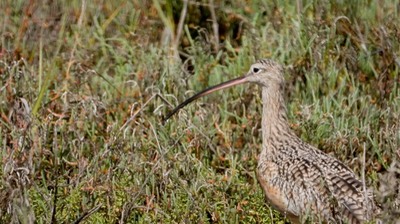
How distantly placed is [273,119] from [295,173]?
602 mm

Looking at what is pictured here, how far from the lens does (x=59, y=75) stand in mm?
7195

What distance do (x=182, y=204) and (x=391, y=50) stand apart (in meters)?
2.04

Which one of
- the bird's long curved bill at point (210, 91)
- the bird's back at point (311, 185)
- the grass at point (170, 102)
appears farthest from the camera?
the bird's long curved bill at point (210, 91)

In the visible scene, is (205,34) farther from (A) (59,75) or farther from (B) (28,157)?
(B) (28,157)

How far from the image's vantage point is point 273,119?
6.24 m

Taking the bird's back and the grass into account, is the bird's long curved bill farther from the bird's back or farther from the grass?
the bird's back

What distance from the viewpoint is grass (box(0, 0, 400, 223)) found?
5605mm

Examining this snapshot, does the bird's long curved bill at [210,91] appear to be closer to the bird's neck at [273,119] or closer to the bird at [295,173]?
the bird at [295,173]

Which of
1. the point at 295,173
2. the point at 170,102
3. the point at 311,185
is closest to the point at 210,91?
the point at 170,102

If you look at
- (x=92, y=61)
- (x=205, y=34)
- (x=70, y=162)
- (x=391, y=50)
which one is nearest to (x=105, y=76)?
(x=92, y=61)

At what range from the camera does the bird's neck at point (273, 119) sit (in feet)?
20.1

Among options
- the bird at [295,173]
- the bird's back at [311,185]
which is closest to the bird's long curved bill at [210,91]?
the bird at [295,173]

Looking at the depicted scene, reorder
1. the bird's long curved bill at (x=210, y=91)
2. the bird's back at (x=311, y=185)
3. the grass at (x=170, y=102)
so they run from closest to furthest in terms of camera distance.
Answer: the bird's back at (x=311, y=185) → the grass at (x=170, y=102) → the bird's long curved bill at (x=210, y=91)

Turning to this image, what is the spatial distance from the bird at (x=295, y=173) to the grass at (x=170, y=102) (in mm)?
137
